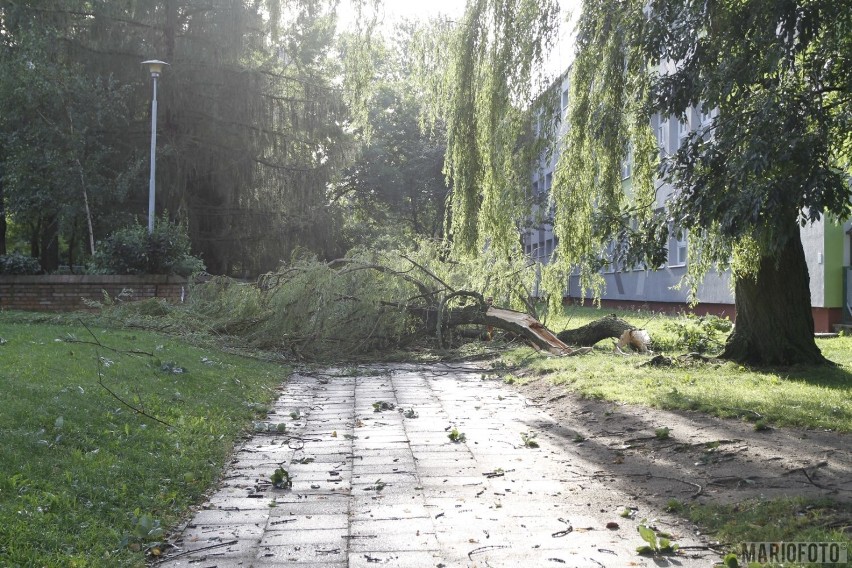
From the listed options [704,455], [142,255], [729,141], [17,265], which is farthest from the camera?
[17,265]

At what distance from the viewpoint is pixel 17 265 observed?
76.1 feet

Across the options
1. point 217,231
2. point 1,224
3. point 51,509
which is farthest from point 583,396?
point 1,224

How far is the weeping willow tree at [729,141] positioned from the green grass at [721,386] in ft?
3.18

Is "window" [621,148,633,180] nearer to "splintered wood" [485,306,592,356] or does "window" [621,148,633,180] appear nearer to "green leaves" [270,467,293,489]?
"splintered wood" [485,306,592,356]

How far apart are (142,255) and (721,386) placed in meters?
16.5

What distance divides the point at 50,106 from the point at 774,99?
24.1 metres

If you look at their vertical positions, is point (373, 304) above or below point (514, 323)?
above

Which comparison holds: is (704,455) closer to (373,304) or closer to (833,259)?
(373,304)

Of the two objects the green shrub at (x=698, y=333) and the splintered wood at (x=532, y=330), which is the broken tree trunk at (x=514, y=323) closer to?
the splintered wood at (x=532, y=330)

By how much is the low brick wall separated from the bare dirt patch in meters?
15.1

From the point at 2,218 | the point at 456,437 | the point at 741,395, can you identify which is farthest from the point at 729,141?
the point at 2,218

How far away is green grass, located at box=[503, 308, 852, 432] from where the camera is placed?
318 inches

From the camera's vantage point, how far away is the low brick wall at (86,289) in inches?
856

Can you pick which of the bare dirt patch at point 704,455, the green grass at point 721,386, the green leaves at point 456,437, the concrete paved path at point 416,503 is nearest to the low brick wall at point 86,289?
the green grass at point 721,386
